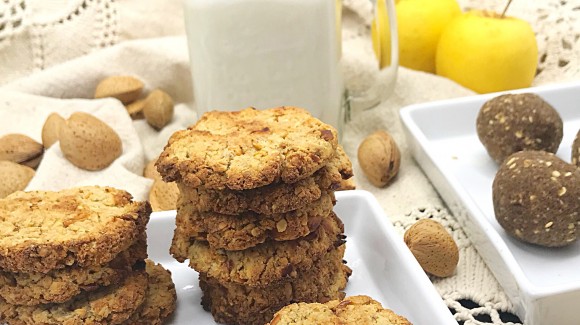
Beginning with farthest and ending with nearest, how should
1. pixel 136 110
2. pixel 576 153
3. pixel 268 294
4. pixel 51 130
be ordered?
pixel 136 110 → pixel 51 130 → pixel 576 153 → pixel 268 294

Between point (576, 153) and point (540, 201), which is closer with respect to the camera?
point (540, 201)

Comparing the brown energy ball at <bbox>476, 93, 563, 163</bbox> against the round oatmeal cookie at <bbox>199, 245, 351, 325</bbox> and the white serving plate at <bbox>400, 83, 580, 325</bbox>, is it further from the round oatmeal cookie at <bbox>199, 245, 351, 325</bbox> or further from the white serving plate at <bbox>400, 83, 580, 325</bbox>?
the round oatmeal cookie at <bbox>199, 245, 351, 325</bbox>

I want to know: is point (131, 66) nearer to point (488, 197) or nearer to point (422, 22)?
point (422, 22)

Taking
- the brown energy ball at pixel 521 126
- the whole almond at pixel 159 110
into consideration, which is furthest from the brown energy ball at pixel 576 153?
the whole almond at pixel 159 110

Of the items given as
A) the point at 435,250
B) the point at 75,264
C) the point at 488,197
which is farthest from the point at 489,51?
the point at 75,264

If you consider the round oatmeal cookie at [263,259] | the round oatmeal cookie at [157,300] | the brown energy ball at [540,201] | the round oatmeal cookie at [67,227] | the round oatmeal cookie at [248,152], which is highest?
the round oatmeal cookie at [248,152]

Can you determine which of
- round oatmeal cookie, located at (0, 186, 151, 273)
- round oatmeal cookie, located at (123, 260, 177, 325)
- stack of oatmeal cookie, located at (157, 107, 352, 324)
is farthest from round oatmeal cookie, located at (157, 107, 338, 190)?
round oatmeal cookie, located at (123, 260, 177, 325)

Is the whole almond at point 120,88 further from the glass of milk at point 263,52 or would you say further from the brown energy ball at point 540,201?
the brown energy ball at point 540,201

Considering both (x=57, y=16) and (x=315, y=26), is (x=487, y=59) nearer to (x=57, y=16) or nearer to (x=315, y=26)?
(x=315, y=26)
